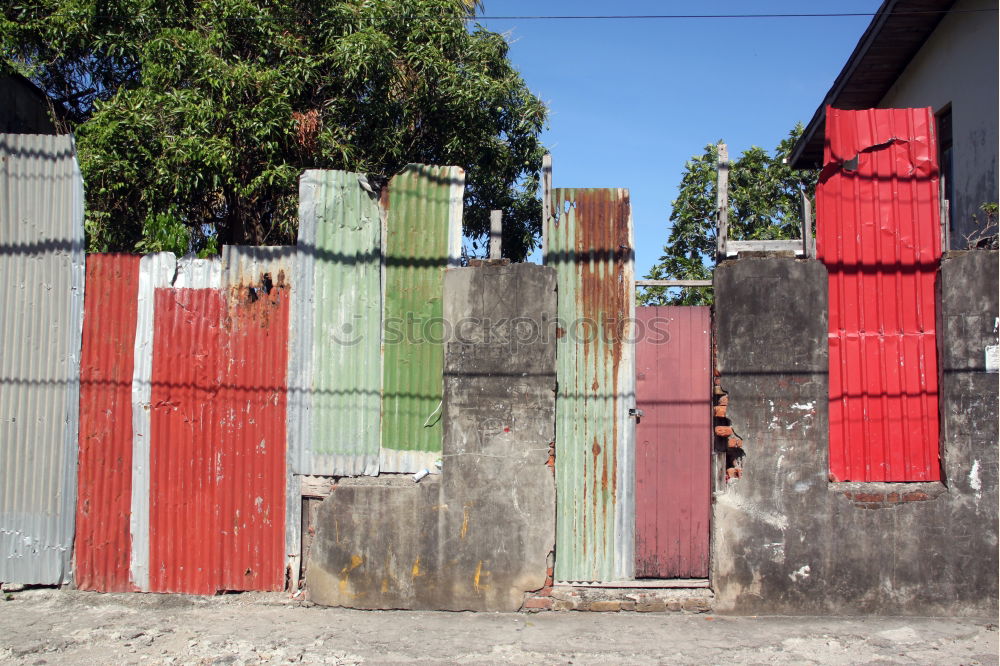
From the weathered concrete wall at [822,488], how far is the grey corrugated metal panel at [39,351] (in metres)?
4.91

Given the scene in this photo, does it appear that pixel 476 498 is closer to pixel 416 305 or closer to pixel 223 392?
pixel 416 305

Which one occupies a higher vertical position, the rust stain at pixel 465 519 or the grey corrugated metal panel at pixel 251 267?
the grey corrugated metal panel at pixel 251 267

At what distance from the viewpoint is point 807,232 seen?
527cm

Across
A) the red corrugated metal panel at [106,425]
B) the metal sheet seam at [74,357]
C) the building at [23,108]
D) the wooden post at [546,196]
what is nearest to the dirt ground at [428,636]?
the red corrugated metal panel at [106,425]

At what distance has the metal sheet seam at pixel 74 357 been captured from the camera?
5.43m

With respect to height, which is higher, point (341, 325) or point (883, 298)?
point (883, 298)

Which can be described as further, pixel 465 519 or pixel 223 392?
pixel 223 392

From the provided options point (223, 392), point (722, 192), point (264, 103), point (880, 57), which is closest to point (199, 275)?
point (223, 392)

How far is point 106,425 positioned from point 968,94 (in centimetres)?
885

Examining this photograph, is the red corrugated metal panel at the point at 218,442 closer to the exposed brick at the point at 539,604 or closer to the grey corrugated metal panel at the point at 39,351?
the grey corrugated metal panel at the point at 39,351

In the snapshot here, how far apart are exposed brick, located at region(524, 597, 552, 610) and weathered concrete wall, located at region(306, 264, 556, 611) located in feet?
0.25

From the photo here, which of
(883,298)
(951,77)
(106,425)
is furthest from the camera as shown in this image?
(951,77)

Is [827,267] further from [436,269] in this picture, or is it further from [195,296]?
[195,296]

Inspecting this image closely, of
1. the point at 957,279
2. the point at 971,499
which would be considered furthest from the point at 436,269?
the point at 971,499
